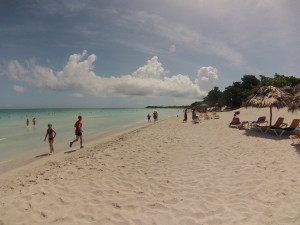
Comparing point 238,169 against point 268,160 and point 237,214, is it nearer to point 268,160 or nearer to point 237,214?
point 268,160

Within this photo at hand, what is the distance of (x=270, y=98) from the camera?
11.1 meters

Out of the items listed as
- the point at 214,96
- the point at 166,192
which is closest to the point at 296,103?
the point at 166,192

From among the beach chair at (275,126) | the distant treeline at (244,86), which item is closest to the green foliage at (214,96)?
the distant treeline at (244,86)

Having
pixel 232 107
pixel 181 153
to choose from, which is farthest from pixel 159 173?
pixel 232 107

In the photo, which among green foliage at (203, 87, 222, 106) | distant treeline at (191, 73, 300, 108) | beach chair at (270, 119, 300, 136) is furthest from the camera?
green foliage at (203, 87, 222, 106)

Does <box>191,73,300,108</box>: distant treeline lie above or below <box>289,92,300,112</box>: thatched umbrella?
above

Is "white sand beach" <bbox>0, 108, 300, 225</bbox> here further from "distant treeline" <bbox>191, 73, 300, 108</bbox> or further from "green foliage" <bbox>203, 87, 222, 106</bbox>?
"green foliage" <bbox>203, 87, 222, 106</bbox>

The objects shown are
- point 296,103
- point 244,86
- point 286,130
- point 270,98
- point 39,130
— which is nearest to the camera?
point 286,130

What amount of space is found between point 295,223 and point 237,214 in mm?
802

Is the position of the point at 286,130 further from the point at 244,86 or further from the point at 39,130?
the point at 244,86

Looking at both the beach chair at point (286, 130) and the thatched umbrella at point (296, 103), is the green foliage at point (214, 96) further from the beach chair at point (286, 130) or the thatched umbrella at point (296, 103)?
the beach chair at point (286, 130)

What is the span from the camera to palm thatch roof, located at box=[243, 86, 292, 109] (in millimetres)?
11008

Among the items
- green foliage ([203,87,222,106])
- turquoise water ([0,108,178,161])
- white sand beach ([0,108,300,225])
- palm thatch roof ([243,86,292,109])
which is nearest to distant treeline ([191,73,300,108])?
green foliage ([203,87,222,106])

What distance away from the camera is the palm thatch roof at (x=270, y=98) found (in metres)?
A: 11.0
